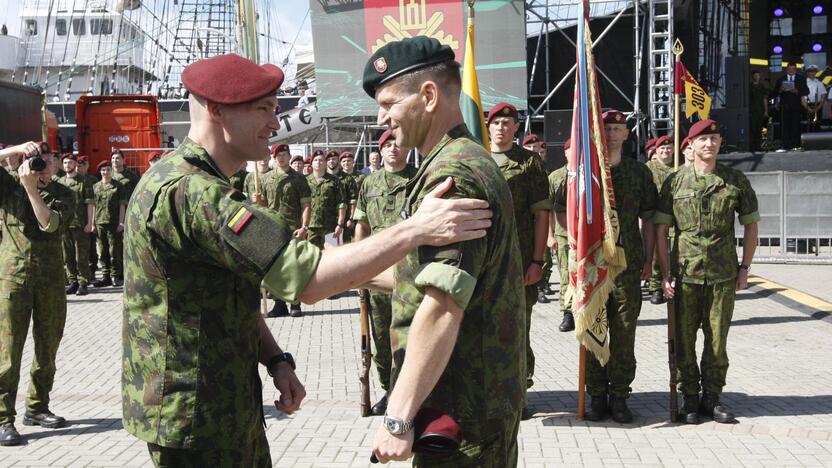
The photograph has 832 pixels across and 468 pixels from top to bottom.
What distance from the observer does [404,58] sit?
2.77 m

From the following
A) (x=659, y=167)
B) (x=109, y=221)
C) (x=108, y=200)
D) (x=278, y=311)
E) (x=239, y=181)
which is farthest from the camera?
(x=109, y=221)

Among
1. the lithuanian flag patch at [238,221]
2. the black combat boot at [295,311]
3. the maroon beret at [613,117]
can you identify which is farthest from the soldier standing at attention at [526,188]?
the black combat boot at [295,311]

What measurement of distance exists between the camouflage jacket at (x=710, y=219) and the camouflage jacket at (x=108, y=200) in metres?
11.2

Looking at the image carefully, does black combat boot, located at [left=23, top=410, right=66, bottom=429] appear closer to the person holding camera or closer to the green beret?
the person holding camera

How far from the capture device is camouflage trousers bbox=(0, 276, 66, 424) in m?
6.26

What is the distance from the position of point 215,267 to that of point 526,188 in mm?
4509

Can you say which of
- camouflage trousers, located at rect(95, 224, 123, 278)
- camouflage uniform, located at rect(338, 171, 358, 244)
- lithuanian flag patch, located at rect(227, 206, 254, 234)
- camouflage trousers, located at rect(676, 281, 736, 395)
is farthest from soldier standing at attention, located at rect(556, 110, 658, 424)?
camouflage trousers, located at rect(95, 224, 123, 278)

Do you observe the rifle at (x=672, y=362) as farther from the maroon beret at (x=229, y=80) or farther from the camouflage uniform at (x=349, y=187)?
the camouflage uniform at (x=349, y=187)

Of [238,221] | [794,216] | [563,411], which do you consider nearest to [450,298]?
[238,221]

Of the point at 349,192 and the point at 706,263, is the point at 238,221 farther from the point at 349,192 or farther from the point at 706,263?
the point at 349,192

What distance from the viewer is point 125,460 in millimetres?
5750

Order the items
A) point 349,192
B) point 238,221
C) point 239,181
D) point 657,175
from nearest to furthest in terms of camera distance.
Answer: point 238,221 < point 657,175 < point 239,181 < point 349,192

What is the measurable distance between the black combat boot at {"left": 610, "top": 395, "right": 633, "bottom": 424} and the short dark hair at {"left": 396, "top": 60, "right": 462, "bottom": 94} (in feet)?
14.1

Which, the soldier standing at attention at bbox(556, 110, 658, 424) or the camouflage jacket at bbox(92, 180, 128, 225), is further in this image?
the camouflage jacket at bbox(92, 180, 128, 225)
